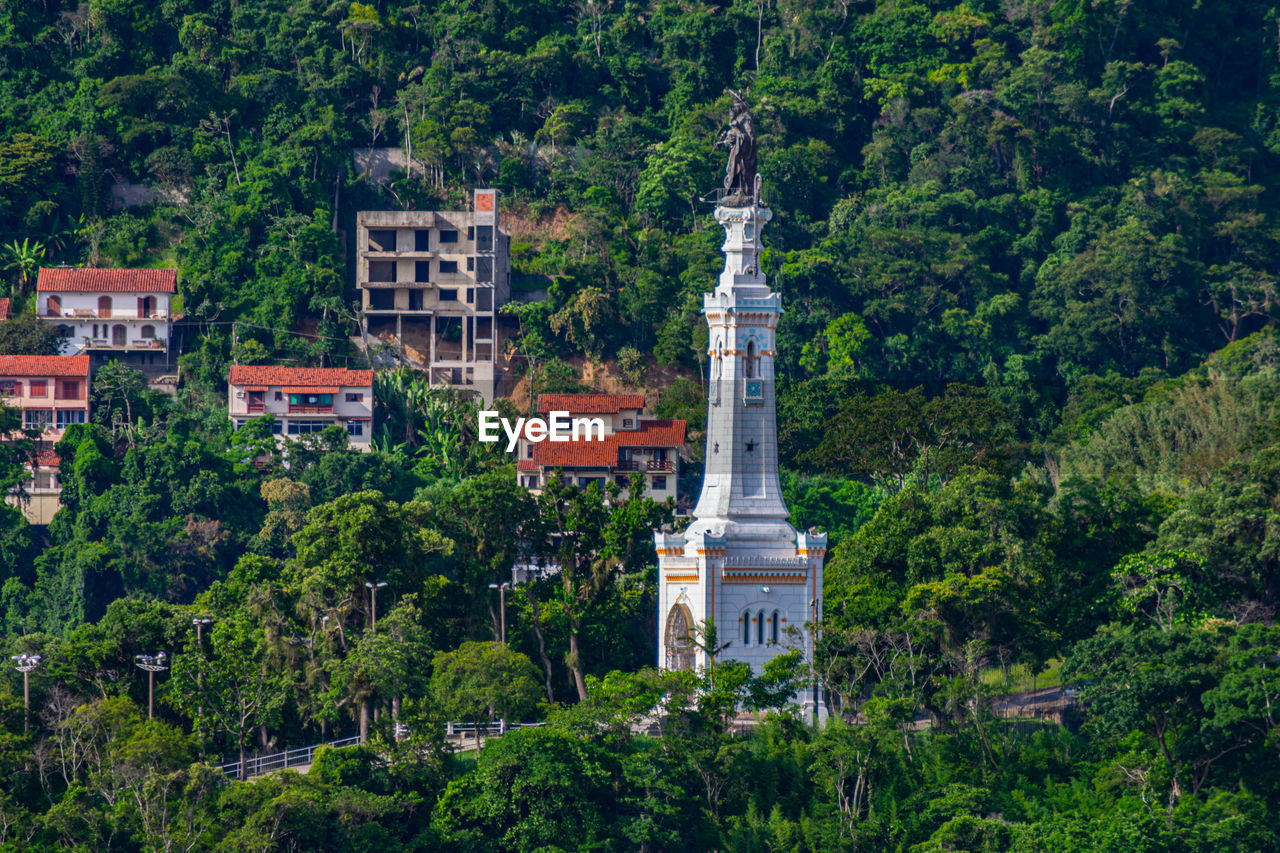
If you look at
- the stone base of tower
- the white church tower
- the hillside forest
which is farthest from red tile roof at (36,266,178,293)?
the stone base of tower

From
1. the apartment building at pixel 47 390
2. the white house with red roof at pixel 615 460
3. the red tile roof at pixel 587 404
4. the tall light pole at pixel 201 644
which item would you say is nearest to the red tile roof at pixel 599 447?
the white house with red roof at pixel 615 460

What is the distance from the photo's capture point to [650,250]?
334 ft

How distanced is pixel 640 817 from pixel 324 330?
45.4 m

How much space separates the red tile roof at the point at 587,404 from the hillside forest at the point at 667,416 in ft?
7.13

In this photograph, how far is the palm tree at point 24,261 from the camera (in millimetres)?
97688

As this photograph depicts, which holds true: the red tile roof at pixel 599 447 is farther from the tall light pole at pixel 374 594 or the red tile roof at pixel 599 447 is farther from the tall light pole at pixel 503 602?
the tall light pole at pixel 374 594

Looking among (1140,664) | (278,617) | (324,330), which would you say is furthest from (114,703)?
(324,330)

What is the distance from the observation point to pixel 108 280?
94.8 m

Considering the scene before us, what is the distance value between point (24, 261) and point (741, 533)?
4765 cm

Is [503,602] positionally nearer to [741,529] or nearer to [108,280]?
[741,529]

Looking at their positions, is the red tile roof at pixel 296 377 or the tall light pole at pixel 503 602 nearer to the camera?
the tall light pole at pixel 503 602

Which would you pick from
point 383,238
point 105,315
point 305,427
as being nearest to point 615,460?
point 305,427

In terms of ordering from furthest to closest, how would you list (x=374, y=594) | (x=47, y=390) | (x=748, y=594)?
(x=47, y=390) → (x=374, y=594) → (x=748, y=594)

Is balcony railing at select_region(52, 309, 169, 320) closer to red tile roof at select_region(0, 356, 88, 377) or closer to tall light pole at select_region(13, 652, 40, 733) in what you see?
red tile roof at select_region(0, 356, 88, 377)
